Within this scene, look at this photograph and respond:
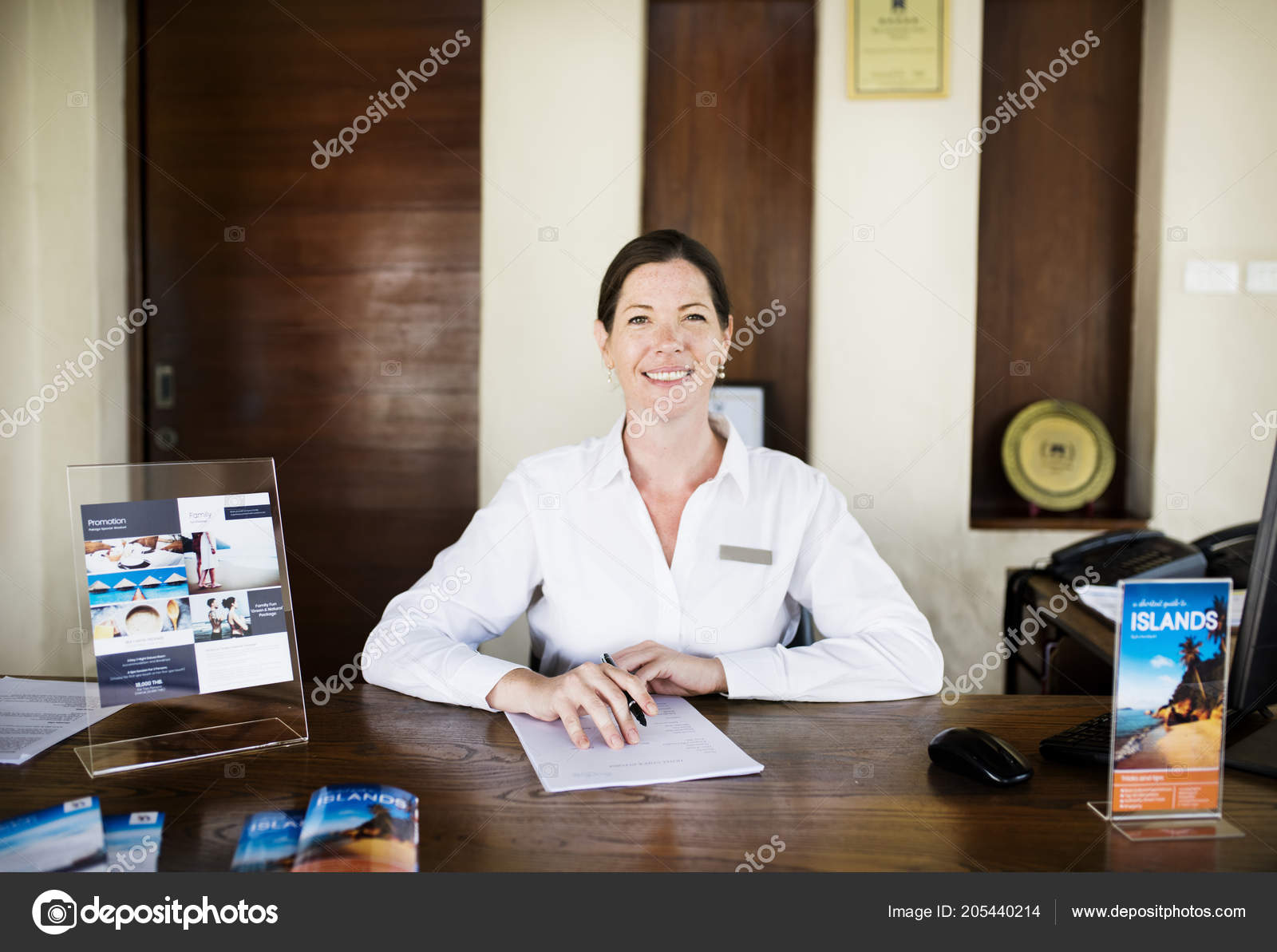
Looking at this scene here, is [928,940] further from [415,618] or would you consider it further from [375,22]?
[375,22]

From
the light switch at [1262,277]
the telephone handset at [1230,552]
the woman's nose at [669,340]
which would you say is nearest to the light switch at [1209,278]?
the light switch at [1262,277]

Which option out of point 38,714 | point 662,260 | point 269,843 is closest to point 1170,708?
point 269,843

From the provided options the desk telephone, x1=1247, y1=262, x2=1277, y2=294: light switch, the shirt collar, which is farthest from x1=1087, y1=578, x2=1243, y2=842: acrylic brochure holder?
x1=1247, y1=262, x2=1277, y2=294: light switch

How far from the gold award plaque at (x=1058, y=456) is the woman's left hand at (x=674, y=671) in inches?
81.2

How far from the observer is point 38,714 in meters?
1.14

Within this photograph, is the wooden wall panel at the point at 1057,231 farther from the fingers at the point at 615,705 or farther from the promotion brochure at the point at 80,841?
the promotion brochure at the point at 80,841

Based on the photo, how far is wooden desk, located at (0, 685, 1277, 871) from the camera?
31.5 inches

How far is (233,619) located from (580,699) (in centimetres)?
44

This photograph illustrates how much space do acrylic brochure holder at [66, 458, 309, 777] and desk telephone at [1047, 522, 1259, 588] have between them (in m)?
1.97

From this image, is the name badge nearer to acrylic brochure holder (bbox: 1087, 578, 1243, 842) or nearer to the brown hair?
the brown hair

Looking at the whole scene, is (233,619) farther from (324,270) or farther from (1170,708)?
(324,270)

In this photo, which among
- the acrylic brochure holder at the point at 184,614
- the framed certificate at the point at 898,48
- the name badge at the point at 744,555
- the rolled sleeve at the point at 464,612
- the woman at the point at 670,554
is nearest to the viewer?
the acrylic brochure holder at the point at 184,614

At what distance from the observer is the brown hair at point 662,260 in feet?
5.51

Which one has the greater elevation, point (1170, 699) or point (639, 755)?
point (1170, 699)
